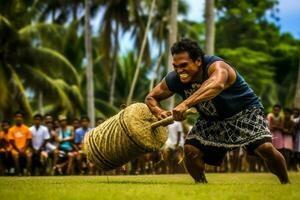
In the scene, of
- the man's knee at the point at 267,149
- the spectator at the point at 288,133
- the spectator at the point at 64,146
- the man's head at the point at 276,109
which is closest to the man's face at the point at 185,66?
the man's knee at the point at 267,149

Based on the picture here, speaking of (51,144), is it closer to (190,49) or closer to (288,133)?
(288,133)

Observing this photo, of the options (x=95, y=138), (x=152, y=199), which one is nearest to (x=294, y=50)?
(x=95, y=138)

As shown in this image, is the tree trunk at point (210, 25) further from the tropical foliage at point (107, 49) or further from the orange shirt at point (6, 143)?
the orange shirt at point (6, 143)

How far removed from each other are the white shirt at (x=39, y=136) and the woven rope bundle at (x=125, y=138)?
8.80 meters

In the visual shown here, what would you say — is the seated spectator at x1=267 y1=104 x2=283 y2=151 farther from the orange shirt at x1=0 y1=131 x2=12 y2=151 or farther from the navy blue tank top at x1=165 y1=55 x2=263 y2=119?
the navy blue tank top at x1=165 y1=55 x2=263 y2=119

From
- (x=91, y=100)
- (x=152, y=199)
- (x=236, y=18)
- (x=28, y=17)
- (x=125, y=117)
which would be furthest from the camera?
(x=236, y=18)

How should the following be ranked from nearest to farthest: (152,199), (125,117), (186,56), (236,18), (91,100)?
(152,199), (186,56), (125,117), (91,100), (236,18)

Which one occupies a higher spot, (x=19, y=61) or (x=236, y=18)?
(x=236, y=18)

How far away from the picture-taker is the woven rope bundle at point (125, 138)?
9.16 m

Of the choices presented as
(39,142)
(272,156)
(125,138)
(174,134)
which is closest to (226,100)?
(272,156)

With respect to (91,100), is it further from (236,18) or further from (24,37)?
(236,18)

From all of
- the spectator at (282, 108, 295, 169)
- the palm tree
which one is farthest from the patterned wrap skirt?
the palm tree

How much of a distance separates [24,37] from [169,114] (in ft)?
75.6

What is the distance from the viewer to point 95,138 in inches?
380
